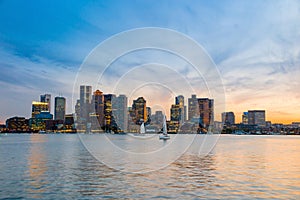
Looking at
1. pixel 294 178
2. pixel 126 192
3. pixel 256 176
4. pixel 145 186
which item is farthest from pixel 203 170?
pixel 126 192

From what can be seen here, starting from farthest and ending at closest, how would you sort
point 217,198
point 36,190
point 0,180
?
point 0,180, point 36,190, point 217,198

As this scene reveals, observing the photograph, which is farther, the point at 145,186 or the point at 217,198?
the point at 145,186

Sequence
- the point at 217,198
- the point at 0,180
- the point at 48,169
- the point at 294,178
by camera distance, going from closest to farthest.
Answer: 1. the point at 217,198
2. the point at 0,180
3. the point at 294,178
4. the point at 48,169

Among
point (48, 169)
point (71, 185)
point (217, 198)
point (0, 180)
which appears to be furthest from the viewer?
point (48, 169)

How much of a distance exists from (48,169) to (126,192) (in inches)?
756

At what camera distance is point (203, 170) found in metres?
46.3

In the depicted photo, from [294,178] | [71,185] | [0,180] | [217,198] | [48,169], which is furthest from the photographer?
[48,169]

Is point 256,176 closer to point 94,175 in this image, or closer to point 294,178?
point 294,178

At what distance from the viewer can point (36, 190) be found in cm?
3086

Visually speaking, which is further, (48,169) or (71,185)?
(48,169)

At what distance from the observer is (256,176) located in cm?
4119

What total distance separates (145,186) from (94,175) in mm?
9329

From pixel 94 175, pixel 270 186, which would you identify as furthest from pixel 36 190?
pixel 270 186

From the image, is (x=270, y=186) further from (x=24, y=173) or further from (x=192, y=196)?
(x=24, y=173)
